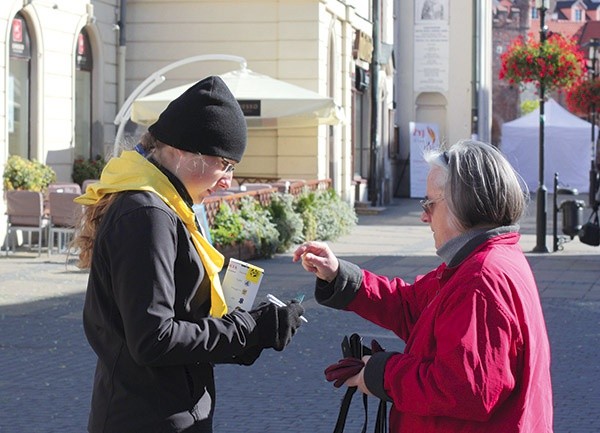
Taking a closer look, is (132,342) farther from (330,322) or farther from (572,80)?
(572,80)

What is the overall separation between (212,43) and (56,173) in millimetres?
5443

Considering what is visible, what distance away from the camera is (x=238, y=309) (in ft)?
11.5

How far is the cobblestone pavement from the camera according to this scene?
7.41m

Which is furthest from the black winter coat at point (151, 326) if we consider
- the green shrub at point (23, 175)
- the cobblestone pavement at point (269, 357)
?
the green shrub at point (23, 175)

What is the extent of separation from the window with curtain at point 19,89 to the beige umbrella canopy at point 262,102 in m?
1.69

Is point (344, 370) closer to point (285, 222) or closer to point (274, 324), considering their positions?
point (274, 324)

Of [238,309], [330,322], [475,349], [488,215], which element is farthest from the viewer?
[330,322]

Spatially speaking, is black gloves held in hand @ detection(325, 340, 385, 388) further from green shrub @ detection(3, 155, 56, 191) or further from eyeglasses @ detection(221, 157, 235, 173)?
green shrub @ detection(3, 155, 56, 191)

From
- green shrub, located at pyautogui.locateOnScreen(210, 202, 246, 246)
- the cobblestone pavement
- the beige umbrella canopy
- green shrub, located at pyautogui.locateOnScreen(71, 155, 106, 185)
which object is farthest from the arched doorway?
green shrub, located at pyautogui.locateOnScreen(210, 202, 246, 246)

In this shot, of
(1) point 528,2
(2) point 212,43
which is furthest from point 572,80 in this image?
(1) point 528,2

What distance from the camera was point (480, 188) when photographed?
3.23 m

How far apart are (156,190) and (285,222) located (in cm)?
1471

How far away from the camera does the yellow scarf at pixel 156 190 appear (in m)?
3.35

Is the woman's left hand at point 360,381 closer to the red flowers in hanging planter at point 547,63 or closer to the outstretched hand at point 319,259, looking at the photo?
the outstretched hand at point 319,259
